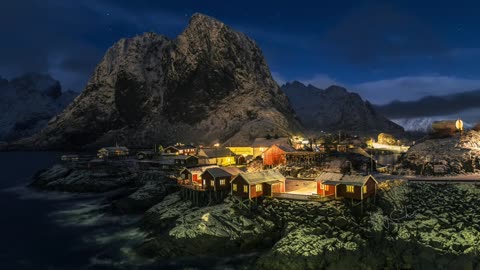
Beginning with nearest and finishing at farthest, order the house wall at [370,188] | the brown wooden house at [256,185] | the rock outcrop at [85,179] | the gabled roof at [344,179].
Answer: the gabled roof at [344,179]
the house wall at [370,188]
the brown wooden house at [256,185]
the rock outcrop at [85,179]

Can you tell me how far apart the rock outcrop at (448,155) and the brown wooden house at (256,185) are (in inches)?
1066

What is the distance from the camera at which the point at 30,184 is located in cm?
8562

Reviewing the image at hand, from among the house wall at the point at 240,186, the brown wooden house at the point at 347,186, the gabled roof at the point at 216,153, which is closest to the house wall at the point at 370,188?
the brown wooden house at the point at 347,186

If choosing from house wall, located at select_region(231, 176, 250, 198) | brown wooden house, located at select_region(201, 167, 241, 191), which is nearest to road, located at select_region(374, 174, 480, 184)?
house wall, located at select_region(231, 176, 250, 198)

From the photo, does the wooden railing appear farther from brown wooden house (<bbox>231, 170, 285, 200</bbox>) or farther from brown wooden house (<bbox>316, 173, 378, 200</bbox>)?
brown wooden house (<bbox>231, 170, 285, 200</bbox>)

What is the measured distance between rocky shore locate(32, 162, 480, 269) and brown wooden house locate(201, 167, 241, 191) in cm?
317

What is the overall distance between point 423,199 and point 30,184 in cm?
8830

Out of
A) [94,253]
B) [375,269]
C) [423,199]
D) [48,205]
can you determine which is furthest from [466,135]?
[48,205]

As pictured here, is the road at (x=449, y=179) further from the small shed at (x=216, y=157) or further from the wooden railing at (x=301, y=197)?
the small shed at (x=216, y=157)

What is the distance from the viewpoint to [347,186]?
4019cm

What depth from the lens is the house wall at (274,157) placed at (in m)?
73.7

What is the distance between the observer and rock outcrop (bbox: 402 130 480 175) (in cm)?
5472

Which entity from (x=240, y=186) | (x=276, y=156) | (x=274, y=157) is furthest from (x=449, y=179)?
(x=274, y=157)

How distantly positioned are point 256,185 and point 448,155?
37.0 meters
